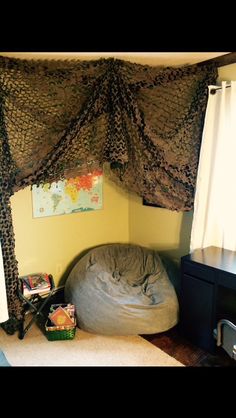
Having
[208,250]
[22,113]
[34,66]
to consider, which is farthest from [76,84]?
[208,250]

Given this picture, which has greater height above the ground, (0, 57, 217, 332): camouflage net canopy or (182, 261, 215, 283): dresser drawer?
(0, 57, 217, 332): camouflage net canopy

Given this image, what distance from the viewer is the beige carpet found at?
1.91 meters

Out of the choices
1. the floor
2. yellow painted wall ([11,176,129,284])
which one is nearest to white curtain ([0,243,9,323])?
yellow painted wall ([11,176,129,284])

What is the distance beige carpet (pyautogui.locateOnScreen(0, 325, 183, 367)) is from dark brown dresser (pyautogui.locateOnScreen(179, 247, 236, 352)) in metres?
0.31

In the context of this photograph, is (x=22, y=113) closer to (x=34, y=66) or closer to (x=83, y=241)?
(x=34, y=66)

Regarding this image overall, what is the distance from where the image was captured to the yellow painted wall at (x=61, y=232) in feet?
8.07

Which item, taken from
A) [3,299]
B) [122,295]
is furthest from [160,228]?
[3,299]

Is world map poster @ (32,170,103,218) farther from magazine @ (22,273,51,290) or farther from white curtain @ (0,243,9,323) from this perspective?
white curtain @ (0,243,9,323)

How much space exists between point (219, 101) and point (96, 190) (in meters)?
1.49

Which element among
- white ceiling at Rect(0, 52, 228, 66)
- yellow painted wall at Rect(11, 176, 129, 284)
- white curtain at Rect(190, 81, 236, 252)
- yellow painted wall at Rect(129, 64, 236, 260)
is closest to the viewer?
white ceiling at Rect(0, 52, 228, 66)

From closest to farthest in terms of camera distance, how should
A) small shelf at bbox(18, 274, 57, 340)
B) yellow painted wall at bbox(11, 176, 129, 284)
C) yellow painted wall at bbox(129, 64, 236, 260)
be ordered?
1. small shelf at bbox(18, 274, 57, 340)
2. yellow painted wall at bbox(11, 176, 129, 284)
3. yellow painted wall at bbox(129, 64, 236, 260)

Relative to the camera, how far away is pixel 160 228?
2.92 meters

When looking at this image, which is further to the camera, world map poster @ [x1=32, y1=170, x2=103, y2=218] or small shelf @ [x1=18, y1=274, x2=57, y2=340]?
world map poster @ [x1=32, y1=170, x2=103, y2=218]

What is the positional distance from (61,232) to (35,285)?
63cm
